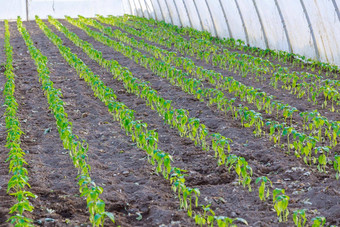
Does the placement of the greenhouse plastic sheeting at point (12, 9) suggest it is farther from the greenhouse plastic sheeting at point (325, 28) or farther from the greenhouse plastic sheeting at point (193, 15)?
the greenhouse plastic sheeting at point (325, 28)

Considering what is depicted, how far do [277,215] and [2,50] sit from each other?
43.7 feet

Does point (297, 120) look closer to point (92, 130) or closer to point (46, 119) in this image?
point (92, 130)

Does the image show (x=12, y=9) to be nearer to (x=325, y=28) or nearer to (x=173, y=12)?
(x=173, y=12)

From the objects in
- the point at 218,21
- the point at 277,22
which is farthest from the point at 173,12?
the point at 277,22

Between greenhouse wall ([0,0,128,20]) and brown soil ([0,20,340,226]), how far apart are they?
17861 mm

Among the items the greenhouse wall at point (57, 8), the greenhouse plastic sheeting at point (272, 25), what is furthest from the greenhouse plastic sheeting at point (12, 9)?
the greenhouse plastic sheeting at point (272, 25)

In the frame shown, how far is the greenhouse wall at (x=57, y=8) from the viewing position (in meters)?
26.0

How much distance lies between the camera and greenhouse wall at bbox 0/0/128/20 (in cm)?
2602

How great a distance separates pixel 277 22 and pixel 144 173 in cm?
937

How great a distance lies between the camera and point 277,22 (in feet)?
46.5

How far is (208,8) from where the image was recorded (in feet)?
60.0

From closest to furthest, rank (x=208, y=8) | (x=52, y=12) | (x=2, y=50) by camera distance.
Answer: (x=2, y=50) → (x=208, y=8) → (x=52, y=12)

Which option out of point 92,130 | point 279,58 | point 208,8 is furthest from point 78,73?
point 208,8

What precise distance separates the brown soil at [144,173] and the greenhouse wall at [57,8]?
703 inches
